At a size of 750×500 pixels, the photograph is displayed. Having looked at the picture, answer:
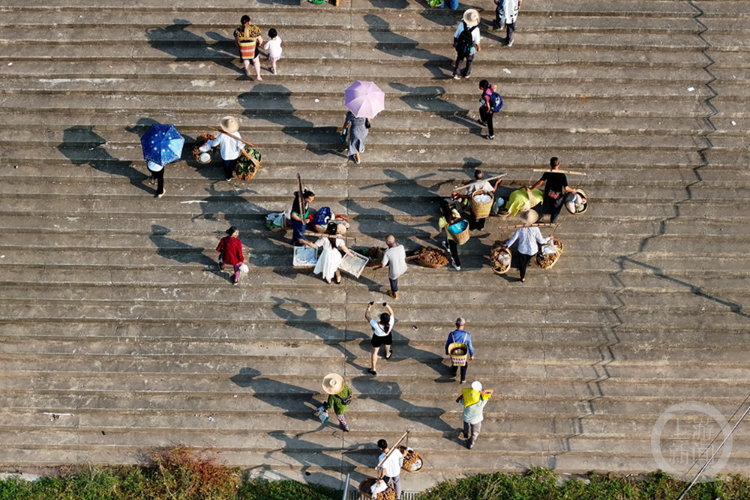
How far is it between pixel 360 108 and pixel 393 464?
7117 millimetres

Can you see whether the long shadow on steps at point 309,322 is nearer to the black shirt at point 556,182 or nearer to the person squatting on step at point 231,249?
the person squatting on step at point 231,249

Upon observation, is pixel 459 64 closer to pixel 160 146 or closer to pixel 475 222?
pixel 475 222

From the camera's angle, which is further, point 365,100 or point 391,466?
point 365,100

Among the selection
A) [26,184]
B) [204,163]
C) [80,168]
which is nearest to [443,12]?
[204,163]

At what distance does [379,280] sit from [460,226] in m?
2.09

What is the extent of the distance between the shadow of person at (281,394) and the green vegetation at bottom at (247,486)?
1.40 m

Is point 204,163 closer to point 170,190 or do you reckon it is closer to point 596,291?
point 170,190

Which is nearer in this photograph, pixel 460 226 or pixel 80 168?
pixel 460 226

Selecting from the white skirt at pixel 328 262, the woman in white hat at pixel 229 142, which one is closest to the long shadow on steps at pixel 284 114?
the woman in white hat at pixel 229 142

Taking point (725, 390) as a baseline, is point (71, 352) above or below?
below

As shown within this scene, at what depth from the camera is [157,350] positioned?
1445 cm

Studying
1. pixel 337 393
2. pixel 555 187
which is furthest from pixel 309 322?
pixel 555 187

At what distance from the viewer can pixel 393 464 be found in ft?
41.8

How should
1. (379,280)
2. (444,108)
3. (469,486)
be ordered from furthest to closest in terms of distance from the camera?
(444,108)
(379,280)
(469,486)
